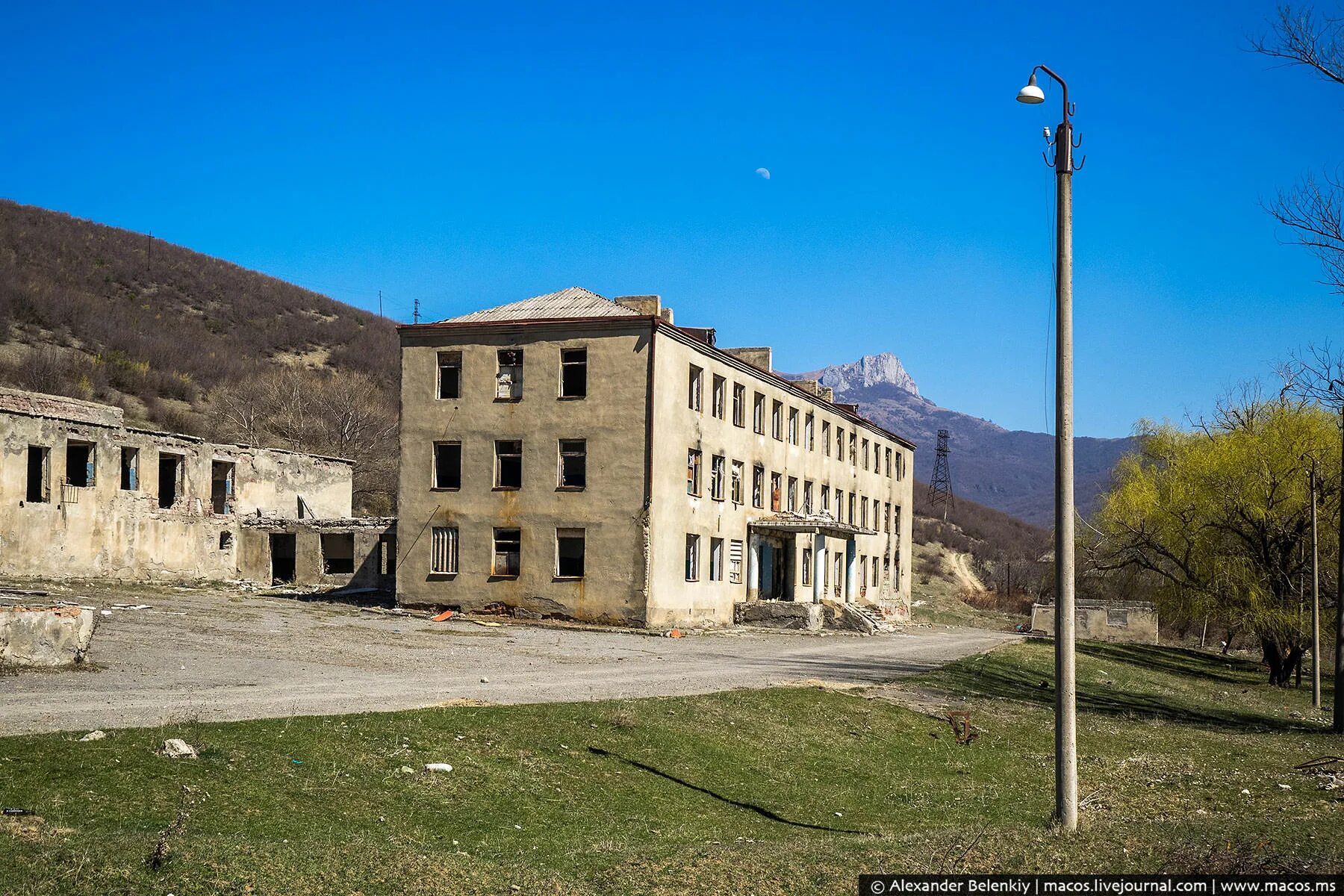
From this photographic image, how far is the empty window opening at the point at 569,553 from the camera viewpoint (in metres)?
39.0

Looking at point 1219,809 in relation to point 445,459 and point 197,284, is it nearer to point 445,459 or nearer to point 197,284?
point 445,459

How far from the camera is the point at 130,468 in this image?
45594 mm

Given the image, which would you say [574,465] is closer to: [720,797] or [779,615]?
[779,615]

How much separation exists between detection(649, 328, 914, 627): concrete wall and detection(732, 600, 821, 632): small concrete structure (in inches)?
21.2

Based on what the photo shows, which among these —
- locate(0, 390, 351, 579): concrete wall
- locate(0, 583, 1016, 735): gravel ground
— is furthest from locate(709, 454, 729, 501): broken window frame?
locate(0, 390, 351, 579): concrete wall

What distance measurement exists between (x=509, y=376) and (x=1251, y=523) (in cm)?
2566

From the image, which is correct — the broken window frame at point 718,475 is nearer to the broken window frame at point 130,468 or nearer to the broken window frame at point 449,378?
the broken window frame at point 449,378

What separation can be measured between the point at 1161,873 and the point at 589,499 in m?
30.7

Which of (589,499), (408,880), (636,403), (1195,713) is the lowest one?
(1195,713)

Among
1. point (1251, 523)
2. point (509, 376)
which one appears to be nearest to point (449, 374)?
point (509, 376)

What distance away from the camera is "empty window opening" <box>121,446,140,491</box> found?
45.5 m

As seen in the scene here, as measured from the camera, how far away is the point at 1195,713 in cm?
2752

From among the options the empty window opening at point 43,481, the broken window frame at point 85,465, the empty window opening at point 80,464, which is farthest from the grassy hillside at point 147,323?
the broken window frame at point 85,465

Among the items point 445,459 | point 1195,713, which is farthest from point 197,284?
point 1195,713
